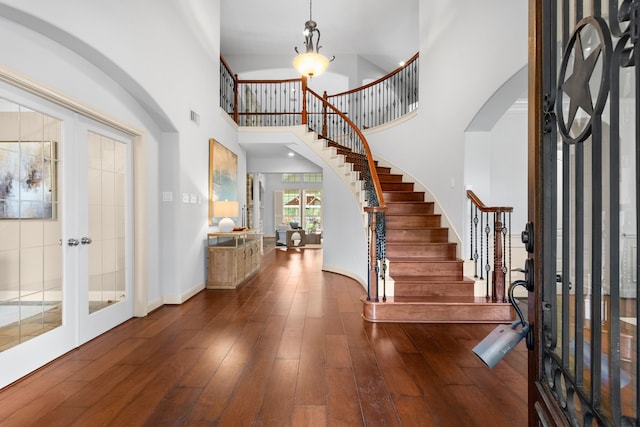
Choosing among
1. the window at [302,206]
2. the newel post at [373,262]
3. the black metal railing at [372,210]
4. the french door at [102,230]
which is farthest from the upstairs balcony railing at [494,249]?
the window at [302,206]

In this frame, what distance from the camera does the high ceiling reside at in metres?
7.30

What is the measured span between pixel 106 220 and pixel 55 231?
663mm

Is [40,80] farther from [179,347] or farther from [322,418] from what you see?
[322,418]

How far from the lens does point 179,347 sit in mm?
3020

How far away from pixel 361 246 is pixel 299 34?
5.93 metres

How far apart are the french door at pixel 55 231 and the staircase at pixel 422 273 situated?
9.39 ft

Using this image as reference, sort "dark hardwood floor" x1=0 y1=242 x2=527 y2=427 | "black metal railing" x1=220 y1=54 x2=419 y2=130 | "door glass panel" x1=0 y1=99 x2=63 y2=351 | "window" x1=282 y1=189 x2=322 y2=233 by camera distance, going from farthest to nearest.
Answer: "window" x1=282 y1=189 x2=322 y2=233
"black metal railing" x1=220 y1=54 x2=419 y2=130
"door glass panel" x1=0 y1=99 x2=63 y2=351
"dark hardwood floor" x1=0 y1=242 x2=527 y2=427

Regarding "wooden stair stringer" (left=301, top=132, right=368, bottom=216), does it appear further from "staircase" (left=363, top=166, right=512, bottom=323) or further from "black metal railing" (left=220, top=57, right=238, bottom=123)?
"black metal railing" (left=220, top=57, right=238, bottom=123)

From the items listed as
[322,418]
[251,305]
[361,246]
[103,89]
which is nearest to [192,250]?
[251,305]

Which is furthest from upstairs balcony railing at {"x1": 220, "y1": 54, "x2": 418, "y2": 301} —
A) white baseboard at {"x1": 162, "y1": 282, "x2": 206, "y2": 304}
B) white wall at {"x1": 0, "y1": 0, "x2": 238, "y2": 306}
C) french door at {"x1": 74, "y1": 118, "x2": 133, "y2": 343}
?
french door at {"x1": 74, "y1": 118, "x2": 133, "y2": 343}

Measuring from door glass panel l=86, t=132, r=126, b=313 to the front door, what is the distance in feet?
12.0

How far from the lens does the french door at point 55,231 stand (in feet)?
7.93

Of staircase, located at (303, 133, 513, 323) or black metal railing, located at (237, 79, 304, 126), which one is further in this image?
black metal railing, located at (237, 79, 304, 126)

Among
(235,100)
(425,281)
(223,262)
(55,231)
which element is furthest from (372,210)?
(235,100)
